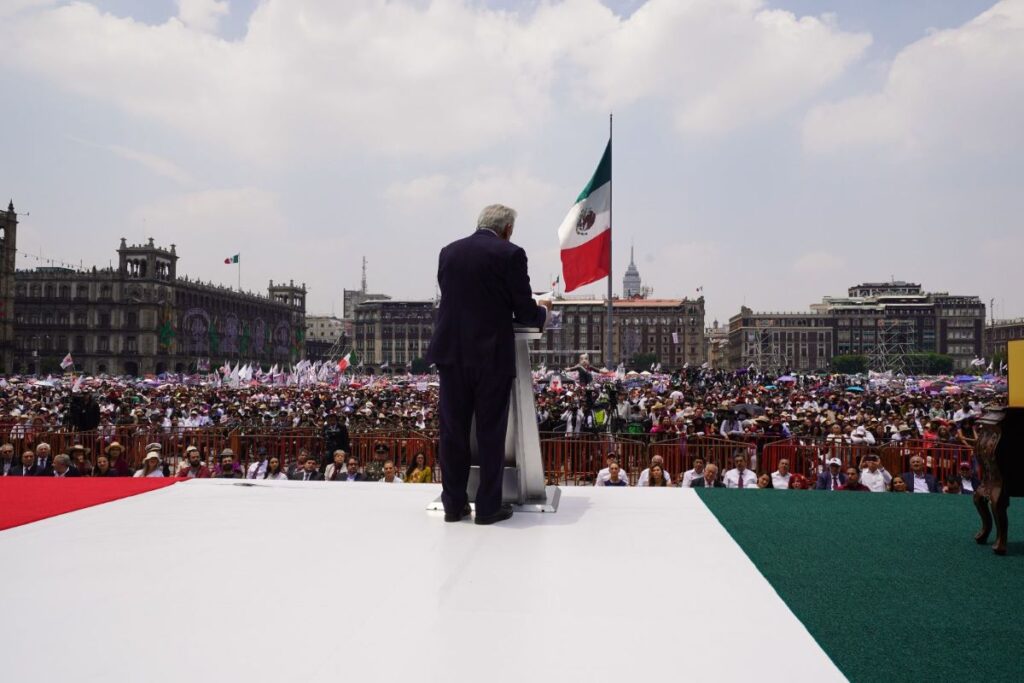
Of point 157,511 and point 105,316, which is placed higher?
point 105,316

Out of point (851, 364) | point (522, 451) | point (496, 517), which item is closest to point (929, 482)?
point (522, 451)

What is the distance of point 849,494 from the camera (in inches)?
174

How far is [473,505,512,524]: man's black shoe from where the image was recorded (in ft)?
11.1

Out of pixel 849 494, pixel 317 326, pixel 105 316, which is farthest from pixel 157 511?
pixel 317 326

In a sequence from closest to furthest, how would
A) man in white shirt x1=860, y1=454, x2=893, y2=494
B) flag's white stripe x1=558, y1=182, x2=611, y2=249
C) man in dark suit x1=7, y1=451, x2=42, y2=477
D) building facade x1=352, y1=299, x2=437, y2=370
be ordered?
man in white shirt x1=860, y1=454, x2=893, y2=494 < man in dark suit x1=7, y1=451, x2=42, y2=477 < flag's white stripe x1=558, y1=182, x2=611, y2=249 < building facade x1=352, y1=299, x2=437, y2=370

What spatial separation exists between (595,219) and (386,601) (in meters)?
9.08

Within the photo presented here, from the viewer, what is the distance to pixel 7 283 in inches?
2844

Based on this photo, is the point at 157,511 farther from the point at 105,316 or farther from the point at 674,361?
A: the point at 674,361

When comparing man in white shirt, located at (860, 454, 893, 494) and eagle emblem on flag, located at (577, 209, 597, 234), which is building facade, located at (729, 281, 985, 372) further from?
man in white shirt, located at (860, 454, 893, 494)

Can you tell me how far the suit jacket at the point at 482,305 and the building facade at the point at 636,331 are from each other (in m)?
120

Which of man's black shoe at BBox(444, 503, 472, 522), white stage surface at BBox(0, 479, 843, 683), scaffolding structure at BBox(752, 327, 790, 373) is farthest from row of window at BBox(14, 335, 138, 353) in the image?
man's black shoe at BBox(444, 503, 472, 522)

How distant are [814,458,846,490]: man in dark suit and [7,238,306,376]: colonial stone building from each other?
82.9m

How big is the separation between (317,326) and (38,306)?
8604cm

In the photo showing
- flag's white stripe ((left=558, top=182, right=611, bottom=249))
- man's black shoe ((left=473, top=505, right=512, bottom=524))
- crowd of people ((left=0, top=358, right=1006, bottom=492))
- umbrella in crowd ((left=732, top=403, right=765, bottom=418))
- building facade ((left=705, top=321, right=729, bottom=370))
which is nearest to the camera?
man's black shoe ((left=473, top=505, right=512, bottom=524))
